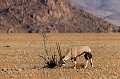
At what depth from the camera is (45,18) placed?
401 ft

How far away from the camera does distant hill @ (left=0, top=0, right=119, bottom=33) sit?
4641 inches

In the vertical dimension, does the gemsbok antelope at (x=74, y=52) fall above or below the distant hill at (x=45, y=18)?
above

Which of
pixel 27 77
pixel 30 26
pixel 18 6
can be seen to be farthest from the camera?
pixel 18 6

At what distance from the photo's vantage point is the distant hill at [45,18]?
11788 cm

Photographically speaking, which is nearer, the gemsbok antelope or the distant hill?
the gemsbok antelope

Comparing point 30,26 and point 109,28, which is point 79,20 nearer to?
point 109,28

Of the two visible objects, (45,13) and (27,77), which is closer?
(27,77)

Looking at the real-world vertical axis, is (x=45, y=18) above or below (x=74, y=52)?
below

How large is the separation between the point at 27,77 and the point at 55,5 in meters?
111

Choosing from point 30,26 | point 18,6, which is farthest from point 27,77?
point 18,6

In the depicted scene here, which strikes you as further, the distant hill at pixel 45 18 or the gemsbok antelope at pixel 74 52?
the distant hill at pixel 45 18

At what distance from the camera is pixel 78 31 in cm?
12062

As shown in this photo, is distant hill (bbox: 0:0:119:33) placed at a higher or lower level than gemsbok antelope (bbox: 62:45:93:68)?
lower

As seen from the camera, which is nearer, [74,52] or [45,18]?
[74,52]
